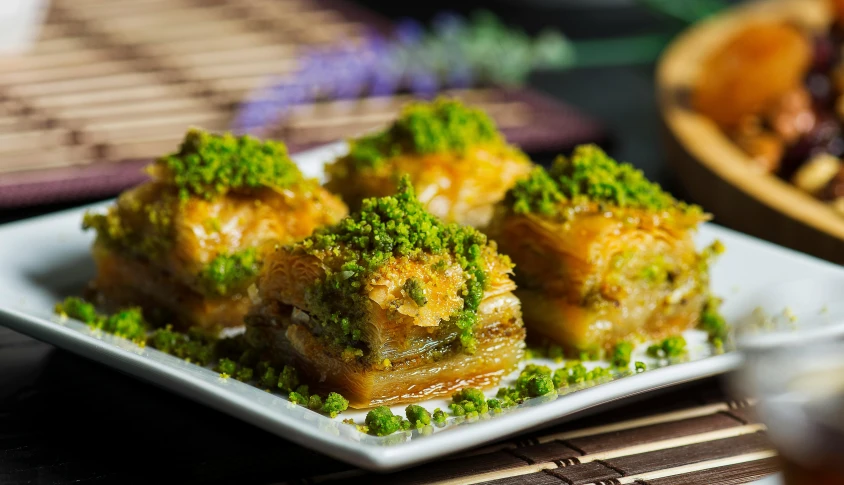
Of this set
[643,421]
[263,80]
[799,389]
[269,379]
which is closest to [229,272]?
[269,379]

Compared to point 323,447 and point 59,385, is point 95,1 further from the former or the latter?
point 323,447

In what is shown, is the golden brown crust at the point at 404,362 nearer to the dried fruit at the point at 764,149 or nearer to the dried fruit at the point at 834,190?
the dried fruit at the point at 834,190

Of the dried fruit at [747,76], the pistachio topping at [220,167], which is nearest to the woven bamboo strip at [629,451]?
the pistachio topping at [220,167]

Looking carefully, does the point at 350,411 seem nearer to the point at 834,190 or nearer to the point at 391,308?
the point at 391,308

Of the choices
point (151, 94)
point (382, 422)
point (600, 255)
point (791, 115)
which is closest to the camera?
point (382, 422)

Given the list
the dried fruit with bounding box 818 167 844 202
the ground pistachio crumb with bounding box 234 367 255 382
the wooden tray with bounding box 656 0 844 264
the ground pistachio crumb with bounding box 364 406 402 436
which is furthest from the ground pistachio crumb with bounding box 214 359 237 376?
the dried fruit with bounding box 818 167 844 202

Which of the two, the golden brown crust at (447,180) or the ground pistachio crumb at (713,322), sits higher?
the golden brown crust at (447,180)

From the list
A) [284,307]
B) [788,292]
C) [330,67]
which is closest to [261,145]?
[284,307]
